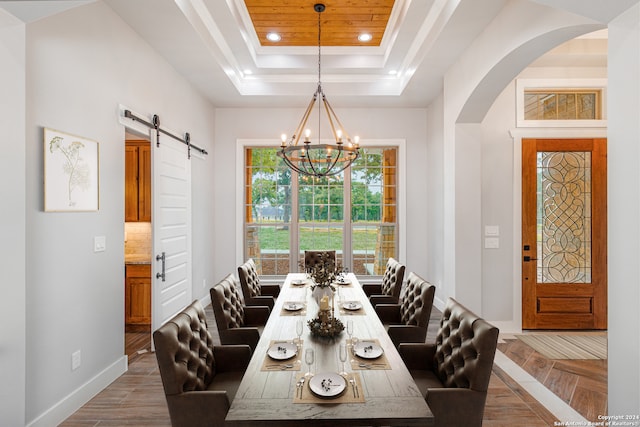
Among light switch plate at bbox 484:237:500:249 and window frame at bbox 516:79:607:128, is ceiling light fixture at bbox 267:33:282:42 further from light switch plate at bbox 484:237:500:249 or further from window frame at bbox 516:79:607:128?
light switch plate at bbox 484:237:500:249

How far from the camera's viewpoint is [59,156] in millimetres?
2424

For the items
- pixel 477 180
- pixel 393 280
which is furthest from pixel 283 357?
pixel 477 180

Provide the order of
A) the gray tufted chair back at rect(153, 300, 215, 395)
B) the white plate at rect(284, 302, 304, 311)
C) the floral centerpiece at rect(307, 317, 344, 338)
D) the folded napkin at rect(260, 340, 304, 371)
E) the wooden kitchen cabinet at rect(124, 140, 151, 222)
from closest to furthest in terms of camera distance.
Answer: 1. the gray tufted chair back at rect(153, 300, 215, 395)
2. the folded napkin at rect(260, 340, 304, 371)
3. the floral centerpiece at rect(307, 317, 344, 338)
4. the white plate at rect(284, 302, 304, 311)
5. the wooden kitchen cabinet at rect(124, 140, 151, 222)

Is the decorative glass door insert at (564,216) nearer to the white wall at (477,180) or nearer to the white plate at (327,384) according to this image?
the white wall at (477,180)

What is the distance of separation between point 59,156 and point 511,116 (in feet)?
14.2

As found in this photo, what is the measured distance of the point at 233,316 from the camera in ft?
9.43

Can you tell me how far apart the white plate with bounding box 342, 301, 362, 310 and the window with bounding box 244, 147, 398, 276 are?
115 inches

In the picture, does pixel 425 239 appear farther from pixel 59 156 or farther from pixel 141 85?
pixel 59 156

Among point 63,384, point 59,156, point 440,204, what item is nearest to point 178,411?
point 63,384

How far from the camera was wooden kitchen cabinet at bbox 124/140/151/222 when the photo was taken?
4441mm

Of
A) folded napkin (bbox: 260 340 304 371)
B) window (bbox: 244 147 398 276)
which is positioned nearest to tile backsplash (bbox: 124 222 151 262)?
window (bbox: 244 147 398 276)

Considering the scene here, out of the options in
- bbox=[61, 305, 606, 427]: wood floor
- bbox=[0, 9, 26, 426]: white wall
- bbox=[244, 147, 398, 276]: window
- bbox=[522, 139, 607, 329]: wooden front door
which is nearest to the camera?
bbox=[0, 9, 26, 426]: white wall

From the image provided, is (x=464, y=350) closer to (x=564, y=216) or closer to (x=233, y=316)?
(x=233, y=316)

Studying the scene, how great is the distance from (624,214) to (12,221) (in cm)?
301
